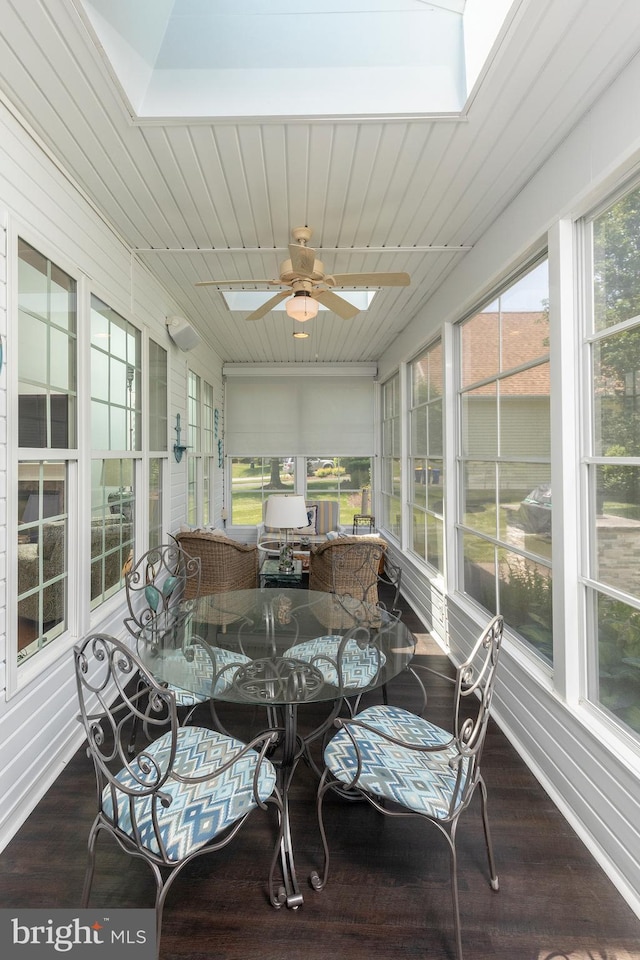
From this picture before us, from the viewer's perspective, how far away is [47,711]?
208 cm

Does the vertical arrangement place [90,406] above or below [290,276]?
below

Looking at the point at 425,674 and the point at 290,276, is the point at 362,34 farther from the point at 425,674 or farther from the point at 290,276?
the point at 425,674

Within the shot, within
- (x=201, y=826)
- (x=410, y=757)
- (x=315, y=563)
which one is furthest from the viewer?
(x=315, y=563)

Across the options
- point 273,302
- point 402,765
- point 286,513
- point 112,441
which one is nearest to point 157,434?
point 112,441

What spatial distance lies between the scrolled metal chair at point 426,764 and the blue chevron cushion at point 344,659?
165mm

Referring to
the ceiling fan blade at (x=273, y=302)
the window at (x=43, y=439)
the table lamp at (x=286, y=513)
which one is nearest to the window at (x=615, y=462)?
the ceiling fan blade at (x=273, y=302)

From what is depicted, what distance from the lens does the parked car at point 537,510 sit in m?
2.24

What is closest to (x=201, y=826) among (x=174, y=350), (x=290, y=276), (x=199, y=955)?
(x=199, y=955)

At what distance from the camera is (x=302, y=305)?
2703 mm

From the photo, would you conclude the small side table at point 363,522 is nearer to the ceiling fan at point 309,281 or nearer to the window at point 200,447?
the window at point 200,447

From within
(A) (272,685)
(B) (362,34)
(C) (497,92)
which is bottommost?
(A) (272,685)

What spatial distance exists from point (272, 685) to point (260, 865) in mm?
632

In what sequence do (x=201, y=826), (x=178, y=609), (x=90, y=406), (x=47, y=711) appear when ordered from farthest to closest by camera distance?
(x=178, y=609), (x=90, y=406), (x=47, y=711), (x=201, y=826)

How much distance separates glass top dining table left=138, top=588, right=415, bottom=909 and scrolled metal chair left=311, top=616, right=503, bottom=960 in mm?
138
